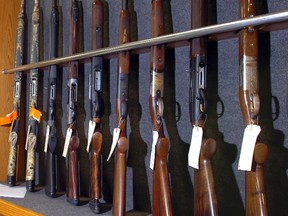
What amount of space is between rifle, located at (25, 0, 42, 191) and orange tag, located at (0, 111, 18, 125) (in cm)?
12

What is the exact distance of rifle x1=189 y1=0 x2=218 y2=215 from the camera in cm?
85

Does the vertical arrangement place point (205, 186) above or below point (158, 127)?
below

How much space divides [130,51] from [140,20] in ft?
0.57

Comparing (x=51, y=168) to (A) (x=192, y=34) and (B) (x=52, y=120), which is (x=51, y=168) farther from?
(A) (x=192, y=34)

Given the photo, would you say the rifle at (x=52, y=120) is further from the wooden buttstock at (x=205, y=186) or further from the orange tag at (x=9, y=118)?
the wooden buttstock at (x=205, y=186)

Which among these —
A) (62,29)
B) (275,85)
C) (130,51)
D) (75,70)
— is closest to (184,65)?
(130,51)

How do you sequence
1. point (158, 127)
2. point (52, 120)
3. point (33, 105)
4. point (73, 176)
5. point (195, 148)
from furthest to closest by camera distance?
1. point (33, 105)
2. point (52, 120)
3. point (73, 176)
4. point (158, 127)
5. point (195, 148)

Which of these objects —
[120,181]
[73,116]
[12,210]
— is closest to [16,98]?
[73,116]

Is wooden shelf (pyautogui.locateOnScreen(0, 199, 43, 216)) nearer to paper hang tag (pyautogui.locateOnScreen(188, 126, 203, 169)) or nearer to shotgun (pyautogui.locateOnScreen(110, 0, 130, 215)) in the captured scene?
shotgun (pyautogui.locateOnScreen(110, 0, 130, 215))

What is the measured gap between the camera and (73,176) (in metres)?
1.25

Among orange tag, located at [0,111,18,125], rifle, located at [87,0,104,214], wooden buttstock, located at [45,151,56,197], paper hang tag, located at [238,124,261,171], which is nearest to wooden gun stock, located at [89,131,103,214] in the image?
rifle, located at [87,0,104,214]

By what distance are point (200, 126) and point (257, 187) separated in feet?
0.74

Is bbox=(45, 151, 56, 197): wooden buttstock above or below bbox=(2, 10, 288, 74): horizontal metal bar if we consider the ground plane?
below

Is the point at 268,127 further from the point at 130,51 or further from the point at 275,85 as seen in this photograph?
the point at 130,51
